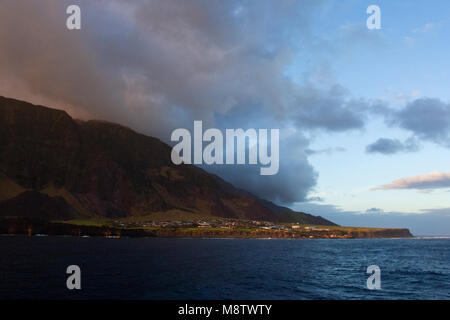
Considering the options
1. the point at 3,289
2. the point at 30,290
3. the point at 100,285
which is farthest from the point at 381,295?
the point at 3,289

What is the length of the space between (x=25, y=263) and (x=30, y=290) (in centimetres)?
4439

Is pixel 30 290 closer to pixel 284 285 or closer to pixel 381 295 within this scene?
pixel 284 285

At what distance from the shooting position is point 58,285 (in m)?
66.0

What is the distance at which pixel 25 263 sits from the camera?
9900cm
